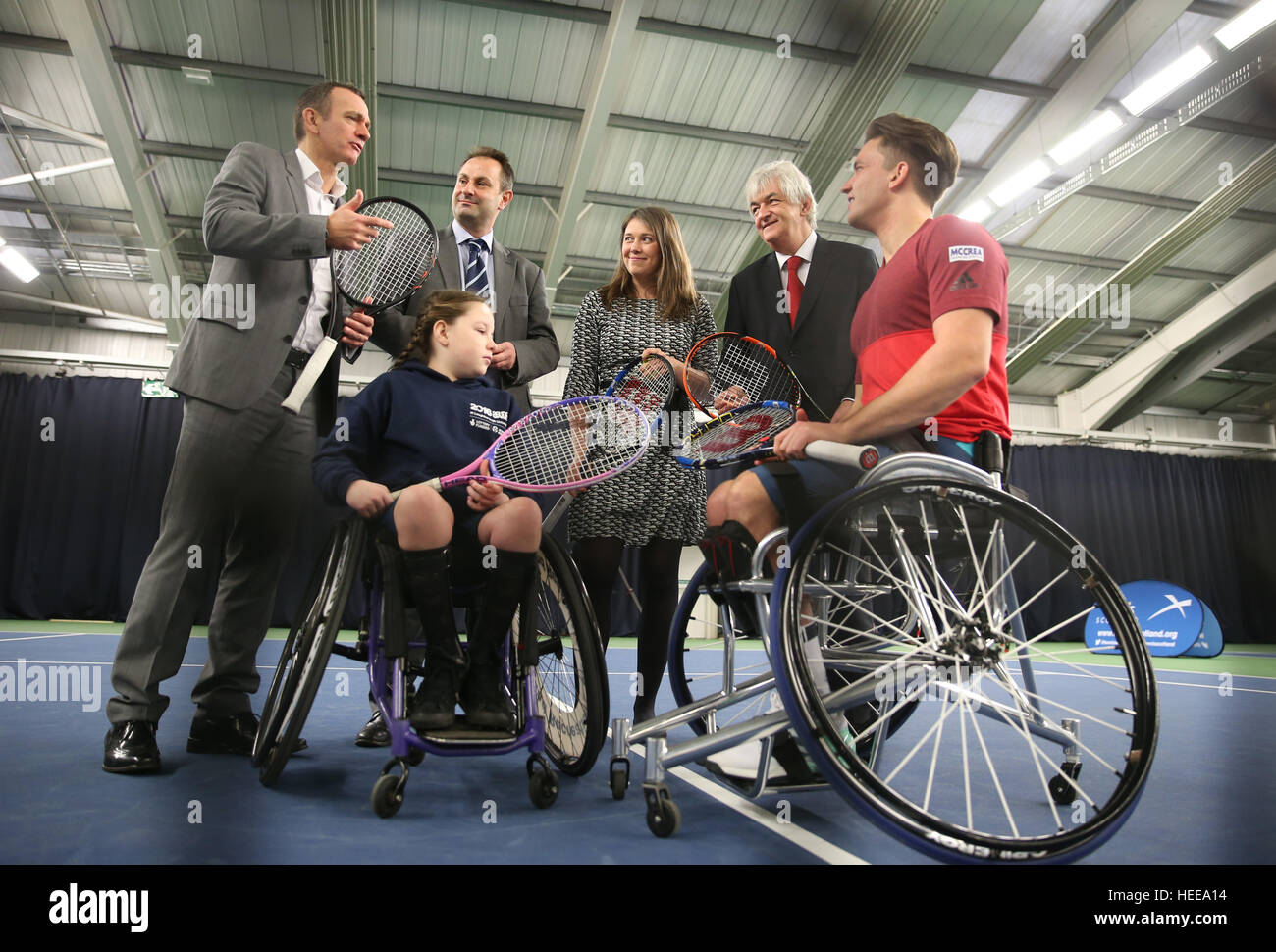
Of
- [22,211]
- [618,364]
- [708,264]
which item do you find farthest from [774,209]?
[22,211]

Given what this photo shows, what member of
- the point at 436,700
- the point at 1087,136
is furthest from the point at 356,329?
the point at 1087,136

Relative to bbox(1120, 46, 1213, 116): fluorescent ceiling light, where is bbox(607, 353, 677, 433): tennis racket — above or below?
below

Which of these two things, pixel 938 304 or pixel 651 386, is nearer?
pixel 938 304

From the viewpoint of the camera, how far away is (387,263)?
6.77 feet

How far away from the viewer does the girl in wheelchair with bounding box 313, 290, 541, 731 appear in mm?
1467

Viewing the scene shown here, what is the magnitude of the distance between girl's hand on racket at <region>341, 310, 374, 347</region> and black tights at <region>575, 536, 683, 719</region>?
0.78m

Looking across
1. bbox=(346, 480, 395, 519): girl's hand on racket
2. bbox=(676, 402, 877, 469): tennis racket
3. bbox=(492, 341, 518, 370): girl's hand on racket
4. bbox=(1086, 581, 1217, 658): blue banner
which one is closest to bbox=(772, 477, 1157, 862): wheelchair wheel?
bbox=(676, 402, 877, 469): tennis racket

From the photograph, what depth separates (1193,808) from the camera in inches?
60.5

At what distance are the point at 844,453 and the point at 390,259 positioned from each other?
54.8 inches

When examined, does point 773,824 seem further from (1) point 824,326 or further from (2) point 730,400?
(1) point 824,326

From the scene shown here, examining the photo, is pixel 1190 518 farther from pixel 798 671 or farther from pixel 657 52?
pixel 798 671

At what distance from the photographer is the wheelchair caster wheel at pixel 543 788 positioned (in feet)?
4.75

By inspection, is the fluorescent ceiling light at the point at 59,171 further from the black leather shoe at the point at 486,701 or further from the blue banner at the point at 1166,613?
the blue banner at the point at 1166,613

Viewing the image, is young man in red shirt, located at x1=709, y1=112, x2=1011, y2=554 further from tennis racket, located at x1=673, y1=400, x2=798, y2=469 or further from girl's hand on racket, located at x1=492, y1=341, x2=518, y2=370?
girl's hand on racket, located at x1=492, y1=341, x2=518, y2=370
